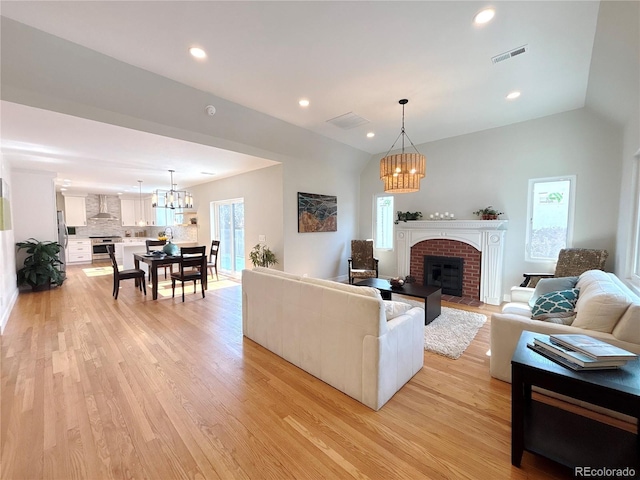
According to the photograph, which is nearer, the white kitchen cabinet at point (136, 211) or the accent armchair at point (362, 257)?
the accent armchair at point (362, 257)

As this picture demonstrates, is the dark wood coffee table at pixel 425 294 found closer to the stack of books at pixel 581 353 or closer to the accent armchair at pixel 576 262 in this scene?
the accent armchair at pixel 576 262

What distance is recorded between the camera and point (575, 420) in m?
1.62

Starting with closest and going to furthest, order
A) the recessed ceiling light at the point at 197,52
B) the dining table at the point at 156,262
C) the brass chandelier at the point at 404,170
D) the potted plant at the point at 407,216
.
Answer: the recessed ceiling light at the point at 197,52
the brass chandelier at the point at 404,170
the dining table at the point at 156,262
the potted plant at the point at 407,216

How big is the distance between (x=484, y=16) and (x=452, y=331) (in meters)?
3.38

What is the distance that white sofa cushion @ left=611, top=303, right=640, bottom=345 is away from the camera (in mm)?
1739

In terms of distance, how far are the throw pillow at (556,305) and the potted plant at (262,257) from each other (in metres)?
4.15

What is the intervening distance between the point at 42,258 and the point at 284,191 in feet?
17.3

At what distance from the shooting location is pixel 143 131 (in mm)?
3346

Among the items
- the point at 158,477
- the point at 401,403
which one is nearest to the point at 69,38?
the point at 158,477

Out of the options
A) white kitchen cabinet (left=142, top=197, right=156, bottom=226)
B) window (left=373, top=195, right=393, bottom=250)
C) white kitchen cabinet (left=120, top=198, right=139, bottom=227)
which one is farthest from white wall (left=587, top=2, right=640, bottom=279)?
white kitchen cabinet (left=120, top=198, right=139, bottom=227)

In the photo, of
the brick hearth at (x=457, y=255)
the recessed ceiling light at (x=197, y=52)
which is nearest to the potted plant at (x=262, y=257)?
the brick hearth at (x=457, y=255)

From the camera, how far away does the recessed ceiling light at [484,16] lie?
215 centimetres

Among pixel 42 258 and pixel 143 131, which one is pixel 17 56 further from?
pixel 42 258

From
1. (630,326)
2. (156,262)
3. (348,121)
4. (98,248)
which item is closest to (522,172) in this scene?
(348,121)
